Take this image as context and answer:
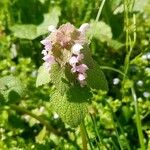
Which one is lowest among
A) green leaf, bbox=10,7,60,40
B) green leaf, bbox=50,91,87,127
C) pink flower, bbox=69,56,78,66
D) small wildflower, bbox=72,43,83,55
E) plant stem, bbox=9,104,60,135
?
plant stem, bbox=9,104,60,135

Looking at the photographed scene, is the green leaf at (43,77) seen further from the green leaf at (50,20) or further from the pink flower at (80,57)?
the green leaf at (50,20)

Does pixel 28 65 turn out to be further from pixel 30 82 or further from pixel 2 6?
pixel 2 6

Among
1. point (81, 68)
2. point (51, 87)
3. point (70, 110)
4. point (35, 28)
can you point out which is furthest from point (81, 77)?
point (35, 28)

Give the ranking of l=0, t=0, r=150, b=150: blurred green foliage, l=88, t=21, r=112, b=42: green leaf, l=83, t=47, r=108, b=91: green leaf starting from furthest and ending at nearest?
l=88, t=21, r=112, b=42: green leaf, l=0, t=0, r=150, b=150: blurred green foliage, l=83, t=47, r=108, b=91: green leaf

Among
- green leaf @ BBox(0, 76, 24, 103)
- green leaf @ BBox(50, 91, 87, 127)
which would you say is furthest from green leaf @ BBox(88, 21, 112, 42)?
green leaf @ BBox(50, 91, 87, 127)

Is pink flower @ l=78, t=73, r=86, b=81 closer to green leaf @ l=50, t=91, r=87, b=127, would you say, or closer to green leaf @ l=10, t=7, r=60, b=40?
green leaf @ l=50, t=91, r=87, b=127

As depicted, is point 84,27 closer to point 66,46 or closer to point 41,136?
point 66,46
